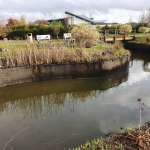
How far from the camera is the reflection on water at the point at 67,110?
357 inches

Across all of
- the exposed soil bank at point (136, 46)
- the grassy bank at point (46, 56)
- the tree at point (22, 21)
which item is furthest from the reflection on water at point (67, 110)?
the tree at point (22, 21)

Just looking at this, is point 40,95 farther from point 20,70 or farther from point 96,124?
point 96,124

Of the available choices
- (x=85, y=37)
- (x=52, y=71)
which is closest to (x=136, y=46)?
(x=85, y=37)

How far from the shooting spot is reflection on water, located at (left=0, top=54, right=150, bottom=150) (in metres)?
9.07

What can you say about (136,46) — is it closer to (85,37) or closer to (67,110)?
(85,37)

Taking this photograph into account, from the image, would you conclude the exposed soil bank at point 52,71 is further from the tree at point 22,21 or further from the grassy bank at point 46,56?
the tree at point 22,21

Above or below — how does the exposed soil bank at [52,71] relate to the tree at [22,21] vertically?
below

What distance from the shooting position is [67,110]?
459 inches

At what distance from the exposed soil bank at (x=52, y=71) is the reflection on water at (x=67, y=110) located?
1.66 ft

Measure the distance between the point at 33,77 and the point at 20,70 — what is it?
859mm

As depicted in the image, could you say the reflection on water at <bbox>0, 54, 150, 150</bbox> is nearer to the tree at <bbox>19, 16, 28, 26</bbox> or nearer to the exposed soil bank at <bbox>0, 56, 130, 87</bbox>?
the exposed soil bank at <bbox>0, 56, 130, 87</bbox>

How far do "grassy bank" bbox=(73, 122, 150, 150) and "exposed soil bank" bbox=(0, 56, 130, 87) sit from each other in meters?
9.95

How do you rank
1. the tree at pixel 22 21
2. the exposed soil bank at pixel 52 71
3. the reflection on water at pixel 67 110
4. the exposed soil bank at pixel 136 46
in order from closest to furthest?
the reflection on water at pixel 67 110 < the exposed soil bank at pixel 52 71 < the exposed soil bank at pixel 136 46 < the tree at pixel 22 21

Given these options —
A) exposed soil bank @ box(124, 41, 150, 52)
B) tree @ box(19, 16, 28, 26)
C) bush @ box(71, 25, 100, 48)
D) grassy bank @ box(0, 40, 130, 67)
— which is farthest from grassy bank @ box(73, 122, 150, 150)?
tree @ box(19, 16, 28, 26)
